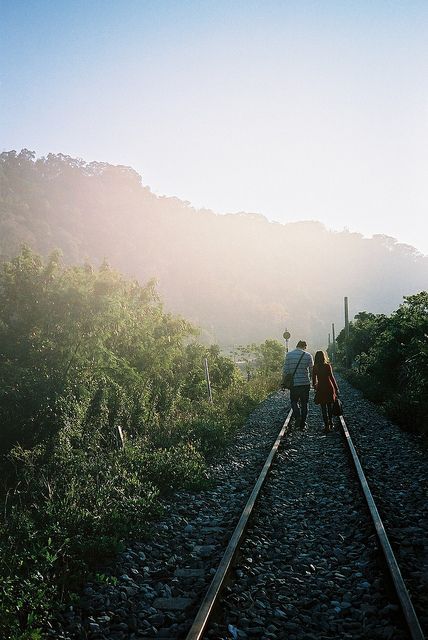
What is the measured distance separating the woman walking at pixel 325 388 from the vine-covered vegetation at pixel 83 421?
8.14 ft

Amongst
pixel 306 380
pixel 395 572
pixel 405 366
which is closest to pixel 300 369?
pixel 306 380

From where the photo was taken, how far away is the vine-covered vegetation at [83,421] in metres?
4.68

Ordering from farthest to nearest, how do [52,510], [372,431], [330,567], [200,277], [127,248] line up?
[200,277] → [127,248] → [372,431] → [52,510] → [330,567]

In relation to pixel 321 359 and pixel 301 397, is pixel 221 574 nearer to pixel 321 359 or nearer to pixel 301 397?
pixel 301 397

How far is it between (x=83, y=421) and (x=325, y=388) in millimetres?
5875

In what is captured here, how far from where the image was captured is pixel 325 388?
11.0 metres

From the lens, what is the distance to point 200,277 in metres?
159

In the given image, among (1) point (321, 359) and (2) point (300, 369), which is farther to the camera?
(1) point (321, 359)

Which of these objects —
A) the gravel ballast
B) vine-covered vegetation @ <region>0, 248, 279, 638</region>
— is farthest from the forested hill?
the gravel ballast

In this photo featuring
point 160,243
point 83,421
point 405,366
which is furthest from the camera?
point 160,243

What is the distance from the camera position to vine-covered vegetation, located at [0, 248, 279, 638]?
4.68m

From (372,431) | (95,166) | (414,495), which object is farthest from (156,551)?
(95,166)

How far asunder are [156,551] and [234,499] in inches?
70.8

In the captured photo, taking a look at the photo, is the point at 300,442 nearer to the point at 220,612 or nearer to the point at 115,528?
the point at 115,528
